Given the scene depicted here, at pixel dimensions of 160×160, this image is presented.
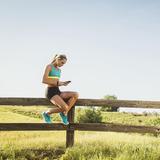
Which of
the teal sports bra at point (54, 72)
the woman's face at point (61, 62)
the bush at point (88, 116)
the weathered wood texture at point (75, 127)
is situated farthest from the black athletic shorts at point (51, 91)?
the bush at point (88, 116)

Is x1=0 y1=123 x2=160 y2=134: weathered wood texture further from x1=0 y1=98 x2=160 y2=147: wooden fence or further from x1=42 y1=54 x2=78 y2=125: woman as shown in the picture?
x1=42 y1=54 x2=78 y2=125: woman

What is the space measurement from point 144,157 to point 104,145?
5.61 feet

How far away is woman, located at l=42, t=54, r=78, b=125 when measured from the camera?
821cm

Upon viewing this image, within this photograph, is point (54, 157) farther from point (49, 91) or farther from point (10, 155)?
point (49, 91)

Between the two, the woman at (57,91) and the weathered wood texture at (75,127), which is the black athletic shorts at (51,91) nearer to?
the woman at (57,91)

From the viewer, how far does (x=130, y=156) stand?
24.5ft

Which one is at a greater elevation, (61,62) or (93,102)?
(61,62)

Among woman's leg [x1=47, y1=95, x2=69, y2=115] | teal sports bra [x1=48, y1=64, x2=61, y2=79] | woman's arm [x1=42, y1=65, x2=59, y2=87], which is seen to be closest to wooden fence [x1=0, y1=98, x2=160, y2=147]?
woman's leg [x1=47, y1=95, x2=69, y2=115]

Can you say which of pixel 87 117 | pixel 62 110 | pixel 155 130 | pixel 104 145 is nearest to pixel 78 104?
pixel 62 110

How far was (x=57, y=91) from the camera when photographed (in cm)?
844

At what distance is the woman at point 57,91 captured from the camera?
26.9 feet

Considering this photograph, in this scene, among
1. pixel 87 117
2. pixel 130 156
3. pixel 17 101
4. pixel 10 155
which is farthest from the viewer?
pixel 87 117

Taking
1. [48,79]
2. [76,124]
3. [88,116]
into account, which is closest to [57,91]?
[48,79]

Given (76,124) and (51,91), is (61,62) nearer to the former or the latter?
(51,91)
